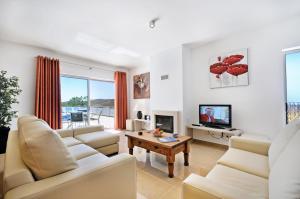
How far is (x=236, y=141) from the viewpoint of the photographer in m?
1.94

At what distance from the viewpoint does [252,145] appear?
5.91 feet

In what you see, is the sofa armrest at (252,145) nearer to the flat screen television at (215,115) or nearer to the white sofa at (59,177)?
the flat screen television at (215,115)

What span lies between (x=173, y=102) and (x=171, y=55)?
1327 millimetres

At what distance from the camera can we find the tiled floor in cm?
168

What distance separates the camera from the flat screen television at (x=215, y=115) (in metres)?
3.08

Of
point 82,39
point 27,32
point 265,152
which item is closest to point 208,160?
point 265,152

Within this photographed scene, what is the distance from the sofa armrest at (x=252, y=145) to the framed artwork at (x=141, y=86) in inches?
138

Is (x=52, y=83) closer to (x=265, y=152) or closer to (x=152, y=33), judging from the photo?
(x=152, y=33)

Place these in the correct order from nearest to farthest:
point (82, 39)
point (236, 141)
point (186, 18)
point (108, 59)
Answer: point (236, 141) → point (186, 18) → point (82, 39) → point (108, 59)

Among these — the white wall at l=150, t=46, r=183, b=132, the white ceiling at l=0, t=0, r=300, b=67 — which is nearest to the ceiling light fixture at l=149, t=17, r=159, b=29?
the white ceiling at l=0, t=0, r=300, b=67

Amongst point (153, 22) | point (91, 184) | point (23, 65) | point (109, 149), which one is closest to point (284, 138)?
point (91, 184)

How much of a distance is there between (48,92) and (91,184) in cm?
357

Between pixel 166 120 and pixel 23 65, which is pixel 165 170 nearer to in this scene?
pixel 166 120

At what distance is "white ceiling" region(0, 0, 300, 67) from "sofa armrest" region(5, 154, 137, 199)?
217 cm
